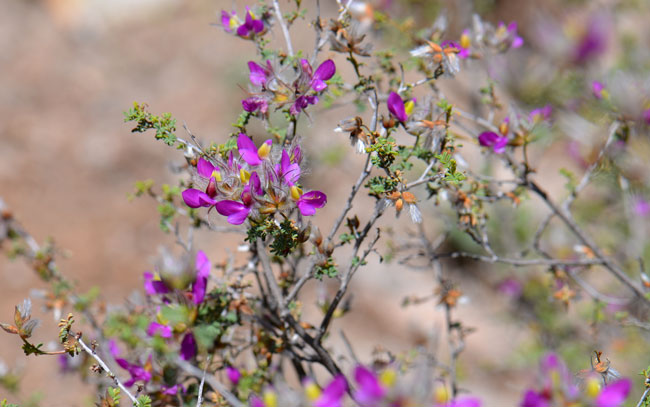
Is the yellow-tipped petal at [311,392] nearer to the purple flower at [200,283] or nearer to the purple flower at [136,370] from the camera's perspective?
the purple flower at [200,283]

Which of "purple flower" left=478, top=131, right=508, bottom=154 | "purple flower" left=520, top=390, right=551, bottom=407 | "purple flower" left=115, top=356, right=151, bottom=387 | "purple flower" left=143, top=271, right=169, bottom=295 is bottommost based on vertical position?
"purple flower" left=115, top=356, right=151, bottom=387

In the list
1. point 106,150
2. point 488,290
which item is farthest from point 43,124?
point 488,290

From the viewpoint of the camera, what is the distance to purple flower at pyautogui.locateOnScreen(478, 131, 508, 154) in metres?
1.37

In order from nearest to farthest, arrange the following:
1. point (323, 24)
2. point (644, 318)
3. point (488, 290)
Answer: point (323, 24) → point (644, 318) → point (488, 290)

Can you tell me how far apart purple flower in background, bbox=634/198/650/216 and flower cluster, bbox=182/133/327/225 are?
1954 millimetres

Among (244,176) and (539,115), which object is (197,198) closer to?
(244,176)

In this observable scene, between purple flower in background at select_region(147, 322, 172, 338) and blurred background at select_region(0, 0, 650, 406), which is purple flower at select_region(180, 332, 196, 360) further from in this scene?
blurred background at select_region(0, 0, 650, 406)

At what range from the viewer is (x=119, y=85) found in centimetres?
550

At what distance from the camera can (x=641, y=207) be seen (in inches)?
100

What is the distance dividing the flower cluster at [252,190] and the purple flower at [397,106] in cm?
24

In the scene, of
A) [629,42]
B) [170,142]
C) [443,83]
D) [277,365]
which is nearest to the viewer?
[170,142]

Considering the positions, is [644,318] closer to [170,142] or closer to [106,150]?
[170,142]

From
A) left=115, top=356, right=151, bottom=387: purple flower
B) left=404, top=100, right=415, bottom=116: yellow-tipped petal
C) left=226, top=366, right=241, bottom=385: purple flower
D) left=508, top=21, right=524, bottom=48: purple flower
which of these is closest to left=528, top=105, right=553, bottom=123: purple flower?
left=508, top=21, right=524, bottom=48: purple flower

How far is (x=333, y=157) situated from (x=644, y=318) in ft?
5.06
